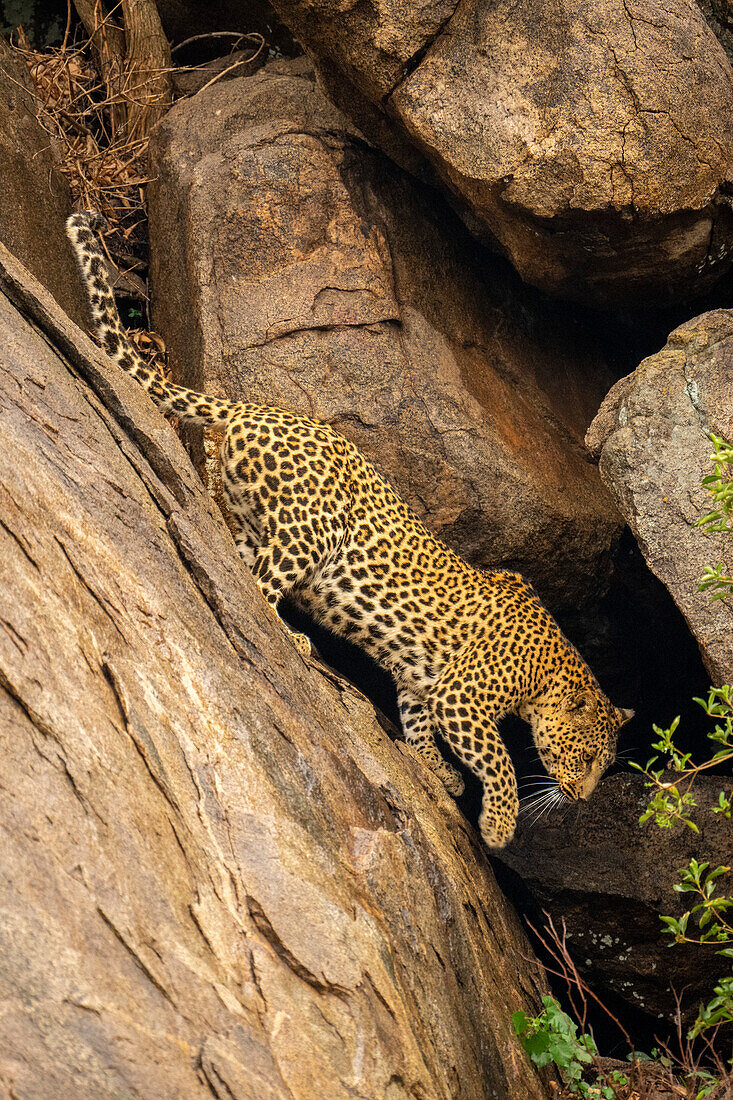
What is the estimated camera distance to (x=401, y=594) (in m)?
6.78

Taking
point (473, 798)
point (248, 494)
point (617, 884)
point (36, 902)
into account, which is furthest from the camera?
point (473, 798)

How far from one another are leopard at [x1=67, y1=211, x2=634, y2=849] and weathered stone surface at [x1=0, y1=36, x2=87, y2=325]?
656mm

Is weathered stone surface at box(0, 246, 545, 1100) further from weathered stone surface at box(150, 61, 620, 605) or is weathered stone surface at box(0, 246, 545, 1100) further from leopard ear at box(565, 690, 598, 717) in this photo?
leopard ear at box(565, 690, 598, 717)

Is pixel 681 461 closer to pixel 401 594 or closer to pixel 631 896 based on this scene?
pixel 401 594

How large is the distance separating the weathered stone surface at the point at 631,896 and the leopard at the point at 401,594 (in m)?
0.43

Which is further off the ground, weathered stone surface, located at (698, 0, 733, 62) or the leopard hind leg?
weathered stone surface, located at (698, 0, 733, 62)

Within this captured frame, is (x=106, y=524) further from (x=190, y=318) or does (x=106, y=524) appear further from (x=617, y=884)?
(x=617, y=884)

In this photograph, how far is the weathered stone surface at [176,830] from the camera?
3205mm

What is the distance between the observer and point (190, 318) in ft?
23.9

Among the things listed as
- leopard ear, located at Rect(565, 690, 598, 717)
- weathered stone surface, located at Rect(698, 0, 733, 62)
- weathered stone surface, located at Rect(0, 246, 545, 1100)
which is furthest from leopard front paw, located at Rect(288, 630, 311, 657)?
weathered stone surface, located at Rect(698, 0, 733, 62)

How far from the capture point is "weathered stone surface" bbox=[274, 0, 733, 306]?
6273 millimetres

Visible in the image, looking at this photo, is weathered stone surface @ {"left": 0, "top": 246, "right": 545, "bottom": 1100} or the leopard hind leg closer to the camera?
weathered stone surface @ {"left": 0, "top": 246, "right": 545, "bottom": 1100}

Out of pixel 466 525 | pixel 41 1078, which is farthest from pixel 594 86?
pixel 41 1078

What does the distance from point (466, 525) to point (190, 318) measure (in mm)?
2446
